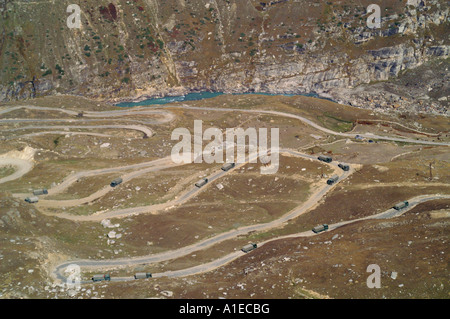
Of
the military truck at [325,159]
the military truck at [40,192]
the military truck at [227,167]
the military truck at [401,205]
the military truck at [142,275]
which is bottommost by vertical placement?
the military truck at [142,275]

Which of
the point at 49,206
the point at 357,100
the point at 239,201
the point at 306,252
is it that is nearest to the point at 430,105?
the point at 357,100

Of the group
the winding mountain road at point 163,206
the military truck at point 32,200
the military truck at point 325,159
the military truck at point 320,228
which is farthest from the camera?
the military truck at point 325,159

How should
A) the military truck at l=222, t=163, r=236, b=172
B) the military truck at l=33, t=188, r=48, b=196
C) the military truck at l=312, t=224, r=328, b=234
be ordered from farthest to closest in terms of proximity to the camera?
the military truck at l=222, t=163, r=236, b=172, the military truck at l=33, t=188, r=48, b=196, the military truck at l=312, t=224, r=328, b=234

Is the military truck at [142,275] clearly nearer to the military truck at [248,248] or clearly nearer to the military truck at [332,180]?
the military truck at [248,248]

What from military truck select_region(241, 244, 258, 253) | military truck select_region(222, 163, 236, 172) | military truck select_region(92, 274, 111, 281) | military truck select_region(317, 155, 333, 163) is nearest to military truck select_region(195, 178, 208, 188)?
military truck select_region(222, 163, 236, 172)

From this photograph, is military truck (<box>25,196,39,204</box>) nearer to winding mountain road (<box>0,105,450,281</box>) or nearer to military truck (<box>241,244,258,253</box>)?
winding mountain road (<box>0,105,450,281</box>)

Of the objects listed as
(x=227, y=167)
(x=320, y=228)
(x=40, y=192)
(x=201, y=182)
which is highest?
(x=227, y=167)

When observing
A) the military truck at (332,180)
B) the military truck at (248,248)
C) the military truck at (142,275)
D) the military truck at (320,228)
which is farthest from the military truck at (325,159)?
the military truck at (142,275)

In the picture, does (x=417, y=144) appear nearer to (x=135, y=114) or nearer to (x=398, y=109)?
(x=398, y=109)

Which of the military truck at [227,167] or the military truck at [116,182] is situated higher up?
the military truck at [227,167]

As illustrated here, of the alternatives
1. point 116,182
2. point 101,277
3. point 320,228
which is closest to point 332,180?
point 320,228

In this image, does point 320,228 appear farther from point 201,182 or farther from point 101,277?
point 101,277

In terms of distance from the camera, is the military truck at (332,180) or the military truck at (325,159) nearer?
the military truck at (332,180)
